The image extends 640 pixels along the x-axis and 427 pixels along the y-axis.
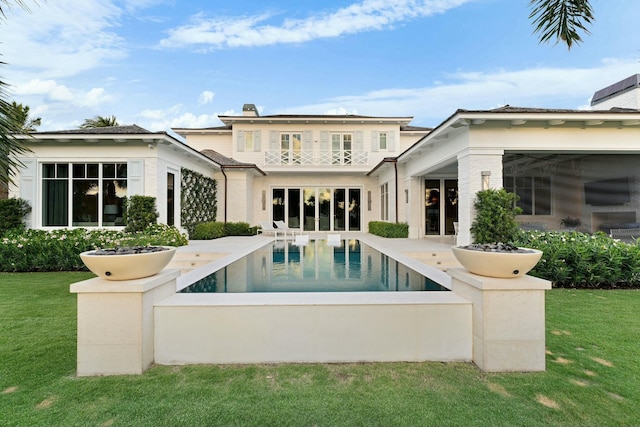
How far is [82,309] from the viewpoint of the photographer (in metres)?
3.11

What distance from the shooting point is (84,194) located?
35.6 ft

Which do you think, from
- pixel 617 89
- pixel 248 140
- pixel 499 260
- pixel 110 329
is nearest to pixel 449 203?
pixel 617 89

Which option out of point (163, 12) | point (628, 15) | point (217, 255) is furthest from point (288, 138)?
point (628, 15)

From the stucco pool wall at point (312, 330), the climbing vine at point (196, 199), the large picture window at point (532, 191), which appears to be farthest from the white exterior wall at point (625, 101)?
the climbing vine at point (196, 199)

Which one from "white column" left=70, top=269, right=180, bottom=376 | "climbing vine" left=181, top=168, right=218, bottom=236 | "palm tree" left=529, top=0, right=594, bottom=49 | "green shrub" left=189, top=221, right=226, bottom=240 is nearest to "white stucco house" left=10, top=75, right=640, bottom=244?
"climbing vine" left=181, top=168, right=218, bottom=236

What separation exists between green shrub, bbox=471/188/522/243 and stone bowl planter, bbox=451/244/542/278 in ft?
18.8

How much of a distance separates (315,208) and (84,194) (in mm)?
11050

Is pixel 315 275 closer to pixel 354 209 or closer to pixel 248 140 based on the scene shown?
pixel 354 209

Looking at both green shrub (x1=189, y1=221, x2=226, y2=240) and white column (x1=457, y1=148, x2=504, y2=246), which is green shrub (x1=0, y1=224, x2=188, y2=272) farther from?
white column (x1=457, y1=148, x2=504, y2=246)

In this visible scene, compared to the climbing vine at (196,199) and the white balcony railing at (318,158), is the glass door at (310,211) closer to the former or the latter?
the white balcony railing at (318,158)

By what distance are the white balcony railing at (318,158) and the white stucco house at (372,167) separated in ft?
0.19

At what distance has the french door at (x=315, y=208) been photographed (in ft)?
62.7

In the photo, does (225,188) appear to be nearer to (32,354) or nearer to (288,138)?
(288,138)

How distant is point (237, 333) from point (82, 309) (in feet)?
4.68
